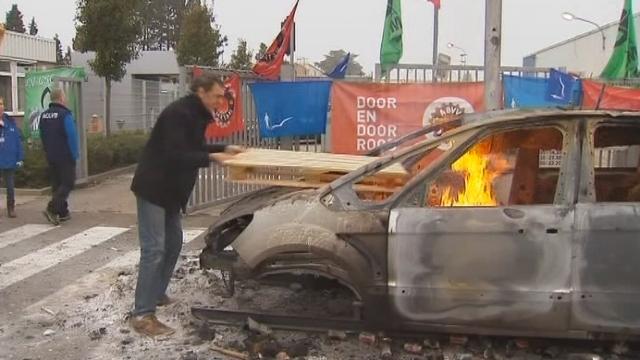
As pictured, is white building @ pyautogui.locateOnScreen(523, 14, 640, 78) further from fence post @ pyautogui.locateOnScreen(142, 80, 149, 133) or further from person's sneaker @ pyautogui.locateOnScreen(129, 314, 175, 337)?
person's sneaker @ pyautogui.locateOnScreen(129, 314, 175, 337)

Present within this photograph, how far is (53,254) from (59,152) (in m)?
2.17

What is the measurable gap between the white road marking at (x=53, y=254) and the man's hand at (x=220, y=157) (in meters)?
2.79

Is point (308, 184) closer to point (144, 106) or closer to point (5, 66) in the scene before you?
point (5, 66)

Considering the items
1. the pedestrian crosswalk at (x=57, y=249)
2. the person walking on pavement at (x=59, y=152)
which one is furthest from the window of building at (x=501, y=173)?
the person walking on pavement at (x=59, y=152)

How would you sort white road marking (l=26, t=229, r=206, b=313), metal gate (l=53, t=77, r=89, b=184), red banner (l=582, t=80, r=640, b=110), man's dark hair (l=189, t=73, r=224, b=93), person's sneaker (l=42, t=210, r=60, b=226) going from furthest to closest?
metal gate (l=53, t=77, r=89, b=184) < red banner (l=582, t=80, r=640, b=110) < person's sneaker (l=42, t=210, r=60, b=226) < white road marking (l=26, t=229, r=206, b=313) < man's dark hair (l=189, t=73, r=224, b=93)

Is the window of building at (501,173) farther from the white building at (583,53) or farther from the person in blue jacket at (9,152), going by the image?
the white building at (583,53)

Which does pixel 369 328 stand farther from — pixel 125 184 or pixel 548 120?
pixel 125 184

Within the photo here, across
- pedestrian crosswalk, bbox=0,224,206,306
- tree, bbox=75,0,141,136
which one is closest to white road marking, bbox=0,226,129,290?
pedestrian crosswalk, bbox=0,224,206,306

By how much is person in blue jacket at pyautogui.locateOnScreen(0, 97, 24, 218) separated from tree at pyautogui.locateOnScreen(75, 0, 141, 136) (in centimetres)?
677

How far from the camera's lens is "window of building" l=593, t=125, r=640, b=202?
4965 mm

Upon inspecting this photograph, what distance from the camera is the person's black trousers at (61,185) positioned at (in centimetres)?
930

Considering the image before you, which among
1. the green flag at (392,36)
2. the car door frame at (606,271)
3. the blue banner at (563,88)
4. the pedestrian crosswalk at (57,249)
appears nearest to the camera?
the car door frame at (606,271)

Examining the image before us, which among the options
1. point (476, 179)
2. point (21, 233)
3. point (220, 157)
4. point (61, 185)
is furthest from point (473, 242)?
point (61, 185)

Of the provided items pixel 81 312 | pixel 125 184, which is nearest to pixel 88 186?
pixel 125 184
